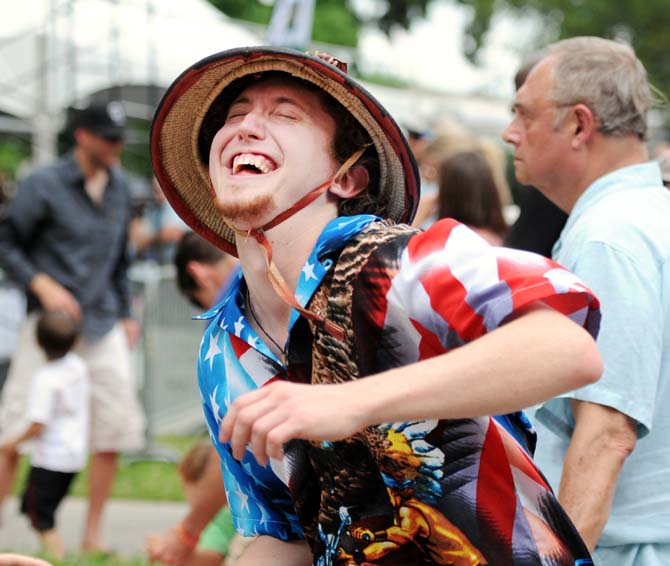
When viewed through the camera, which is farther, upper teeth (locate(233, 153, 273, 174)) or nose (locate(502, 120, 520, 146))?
nose (locate(502, 120, 520, 146))

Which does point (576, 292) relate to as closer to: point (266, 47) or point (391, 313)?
point (391, 313)

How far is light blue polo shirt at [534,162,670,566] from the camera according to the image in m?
2.90

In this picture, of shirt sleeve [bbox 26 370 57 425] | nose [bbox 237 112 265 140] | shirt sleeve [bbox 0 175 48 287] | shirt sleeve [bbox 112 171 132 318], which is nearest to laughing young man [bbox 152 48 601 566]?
nose [bbox 237 112 265 140]

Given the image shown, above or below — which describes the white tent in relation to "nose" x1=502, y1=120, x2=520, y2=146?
below

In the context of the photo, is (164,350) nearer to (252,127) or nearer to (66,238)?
(66,238)

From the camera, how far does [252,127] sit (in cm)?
239

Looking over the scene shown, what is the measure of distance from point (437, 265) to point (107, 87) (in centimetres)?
1074

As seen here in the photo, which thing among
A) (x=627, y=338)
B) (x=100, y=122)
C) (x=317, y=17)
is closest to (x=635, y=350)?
(x=627, y=338)

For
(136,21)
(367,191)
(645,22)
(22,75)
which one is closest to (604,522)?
(367,191)

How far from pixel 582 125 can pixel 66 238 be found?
14.7 ft

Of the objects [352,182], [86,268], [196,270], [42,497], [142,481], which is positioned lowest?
[142,481]

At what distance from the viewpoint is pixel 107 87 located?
1226 cm

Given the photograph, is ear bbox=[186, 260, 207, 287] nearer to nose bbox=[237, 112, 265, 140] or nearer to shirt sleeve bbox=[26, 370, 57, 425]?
shirt sleeve bbox=[26, 370, 57, 425]

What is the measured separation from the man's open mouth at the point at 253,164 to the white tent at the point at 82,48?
818cm
